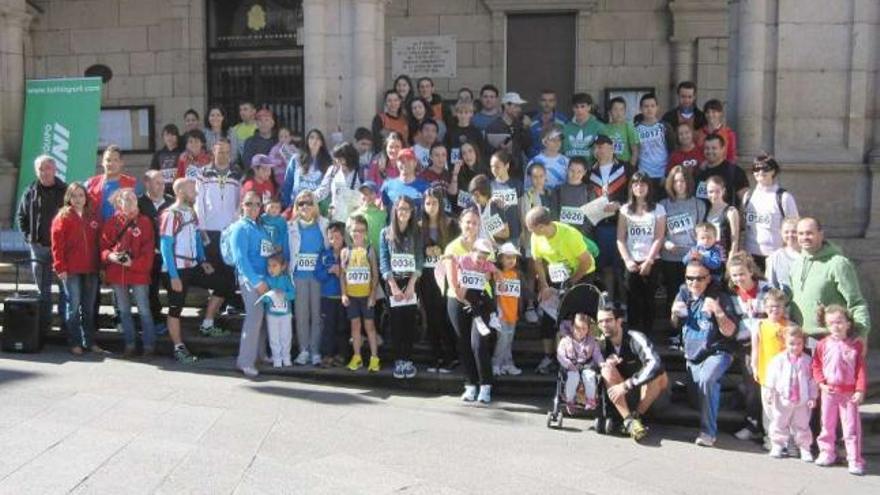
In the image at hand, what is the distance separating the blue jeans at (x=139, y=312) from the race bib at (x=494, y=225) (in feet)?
11.5

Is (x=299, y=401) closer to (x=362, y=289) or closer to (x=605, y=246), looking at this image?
(x=362, y=289)

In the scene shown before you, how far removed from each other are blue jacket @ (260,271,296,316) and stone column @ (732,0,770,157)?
4.93 meters

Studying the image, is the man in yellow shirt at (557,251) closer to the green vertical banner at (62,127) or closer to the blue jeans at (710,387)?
the blue jeans at (710,387)

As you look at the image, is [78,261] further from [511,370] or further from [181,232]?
[511,370]

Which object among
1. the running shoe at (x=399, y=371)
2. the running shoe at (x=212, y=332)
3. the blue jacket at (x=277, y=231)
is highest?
the blue jacket at (x=277, y=231)

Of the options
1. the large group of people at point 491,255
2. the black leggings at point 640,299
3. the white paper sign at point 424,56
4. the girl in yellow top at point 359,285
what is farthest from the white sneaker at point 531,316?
the white paper sign at point 424,56

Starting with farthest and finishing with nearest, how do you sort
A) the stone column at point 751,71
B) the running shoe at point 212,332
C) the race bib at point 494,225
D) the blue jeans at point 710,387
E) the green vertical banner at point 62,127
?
the green vertical banner at point 62,127 → the stone column at point 751,71 → the running shoe at point 212,332 → the race bib at point 494,225 → the blue jeans at point 710,387

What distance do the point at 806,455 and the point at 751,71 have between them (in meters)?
4.47

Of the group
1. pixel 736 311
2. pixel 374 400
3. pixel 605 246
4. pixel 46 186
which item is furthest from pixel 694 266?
pixel 46 186

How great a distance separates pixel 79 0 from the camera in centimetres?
1409

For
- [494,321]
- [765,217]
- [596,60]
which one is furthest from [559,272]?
[596,60]

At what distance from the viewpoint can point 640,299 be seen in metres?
7.98

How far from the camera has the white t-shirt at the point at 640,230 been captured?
7.76 meters

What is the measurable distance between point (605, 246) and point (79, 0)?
10283mm
